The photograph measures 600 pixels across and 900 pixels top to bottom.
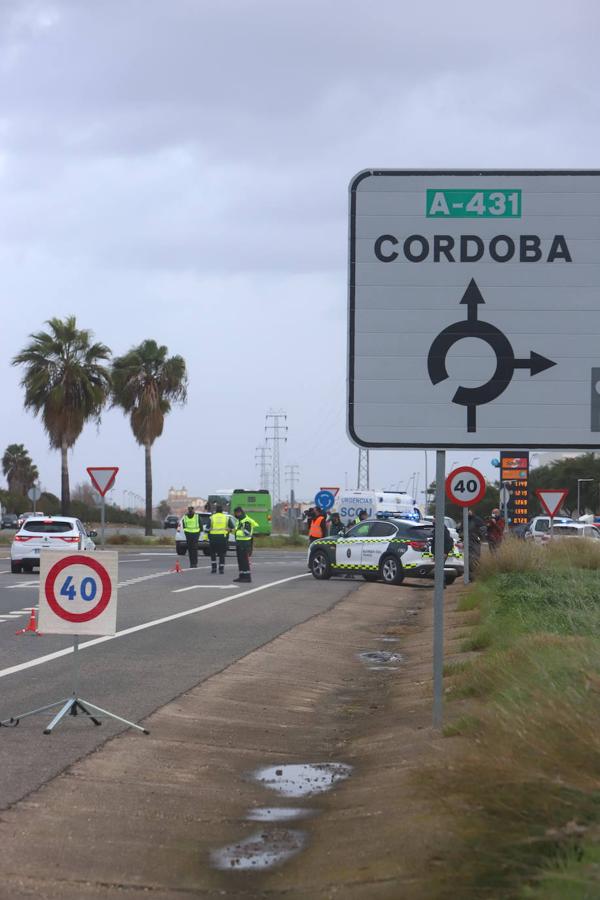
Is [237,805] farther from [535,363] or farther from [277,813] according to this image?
[535,363]

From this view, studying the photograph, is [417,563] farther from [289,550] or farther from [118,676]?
[289,550]

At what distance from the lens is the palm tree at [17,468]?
137 metres

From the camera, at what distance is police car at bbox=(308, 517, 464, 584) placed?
30.4m

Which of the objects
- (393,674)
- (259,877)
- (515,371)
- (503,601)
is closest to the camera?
(259,877)

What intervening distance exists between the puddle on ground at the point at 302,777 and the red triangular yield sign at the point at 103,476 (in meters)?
26.7

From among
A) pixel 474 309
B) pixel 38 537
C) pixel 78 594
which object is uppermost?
pixel 474 309

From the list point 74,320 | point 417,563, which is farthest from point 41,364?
point 417,563

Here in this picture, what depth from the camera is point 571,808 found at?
16.7 feet

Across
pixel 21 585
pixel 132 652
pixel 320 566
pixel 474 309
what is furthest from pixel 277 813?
pixel 320 566

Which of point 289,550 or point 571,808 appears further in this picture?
point 289,550

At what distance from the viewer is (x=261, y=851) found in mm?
6832

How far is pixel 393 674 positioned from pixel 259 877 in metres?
Result: 8.43

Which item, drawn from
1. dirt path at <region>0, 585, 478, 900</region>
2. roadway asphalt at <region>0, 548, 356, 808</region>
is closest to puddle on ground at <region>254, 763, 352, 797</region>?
dirt path at <region>0, 585, 478, 900</region>

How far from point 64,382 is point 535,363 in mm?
50008
